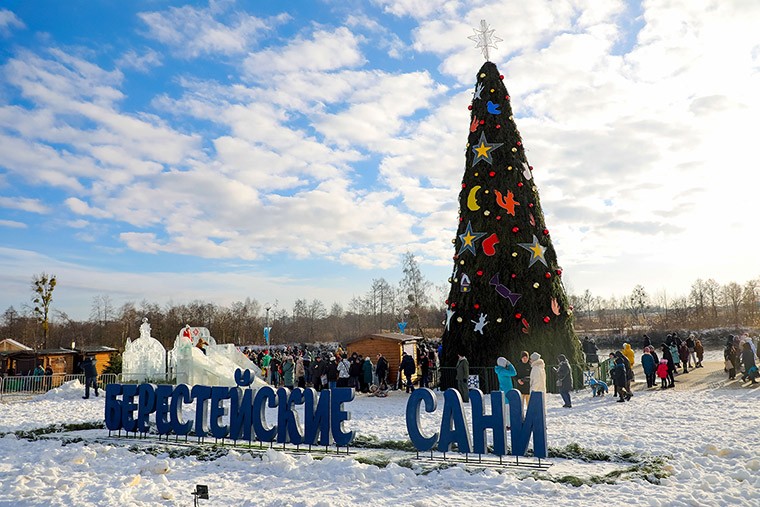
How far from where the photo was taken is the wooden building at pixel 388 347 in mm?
21547

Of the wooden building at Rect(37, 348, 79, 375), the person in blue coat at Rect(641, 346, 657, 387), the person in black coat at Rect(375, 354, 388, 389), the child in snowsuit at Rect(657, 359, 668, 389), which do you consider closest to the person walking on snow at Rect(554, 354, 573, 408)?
the person in blue coat at Rect(641, 346, 657, 387)

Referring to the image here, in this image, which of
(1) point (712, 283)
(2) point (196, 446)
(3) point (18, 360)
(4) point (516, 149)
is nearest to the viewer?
(2) point (196, 446)

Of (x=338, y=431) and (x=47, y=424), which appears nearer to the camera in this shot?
(x=338, y=431)

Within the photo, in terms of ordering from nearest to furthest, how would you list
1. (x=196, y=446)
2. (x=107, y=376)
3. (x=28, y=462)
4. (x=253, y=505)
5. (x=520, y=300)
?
(x=253, y=505) < (x=28, y=462) < (x=196, y=446) < (x=520, y=300) < (x=107, y=376)

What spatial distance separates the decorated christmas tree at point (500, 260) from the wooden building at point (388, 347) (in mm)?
2827

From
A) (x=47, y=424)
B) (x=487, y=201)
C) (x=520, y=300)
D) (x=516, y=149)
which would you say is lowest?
(x=47, y=424)

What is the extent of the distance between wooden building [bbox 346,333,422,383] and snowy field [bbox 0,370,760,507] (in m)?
8.88

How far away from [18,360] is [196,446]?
29219 mm

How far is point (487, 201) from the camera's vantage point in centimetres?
1941

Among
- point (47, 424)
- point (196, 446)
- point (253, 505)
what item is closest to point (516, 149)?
point (196, 446)

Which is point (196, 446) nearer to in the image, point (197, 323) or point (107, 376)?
point (107, 376)

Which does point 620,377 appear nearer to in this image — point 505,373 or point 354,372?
point 505,373

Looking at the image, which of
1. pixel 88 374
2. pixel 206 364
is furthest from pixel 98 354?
pixel 206 364

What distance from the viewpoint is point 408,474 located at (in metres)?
8.23
